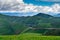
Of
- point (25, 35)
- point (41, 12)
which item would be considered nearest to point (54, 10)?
point (41, 12)

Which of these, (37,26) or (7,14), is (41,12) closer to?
(37,26)

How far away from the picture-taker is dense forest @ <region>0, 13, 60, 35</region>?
181 inches

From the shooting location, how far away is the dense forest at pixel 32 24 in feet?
15.1

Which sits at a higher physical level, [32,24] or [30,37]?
[32,24]

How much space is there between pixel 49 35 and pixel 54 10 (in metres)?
0.47

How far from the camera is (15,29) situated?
15.1 ft

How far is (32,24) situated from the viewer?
4625 millimetres

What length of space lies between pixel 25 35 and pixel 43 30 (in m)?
0.34

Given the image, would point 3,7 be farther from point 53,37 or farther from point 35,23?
point 53,37

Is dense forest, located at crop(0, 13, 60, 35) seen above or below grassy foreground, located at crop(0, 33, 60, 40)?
above

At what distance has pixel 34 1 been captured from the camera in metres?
4.63

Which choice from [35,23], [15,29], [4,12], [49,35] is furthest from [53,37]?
[4,12]

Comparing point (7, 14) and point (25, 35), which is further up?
point (7, 14)

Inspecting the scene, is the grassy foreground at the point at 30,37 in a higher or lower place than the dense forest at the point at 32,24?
lower
